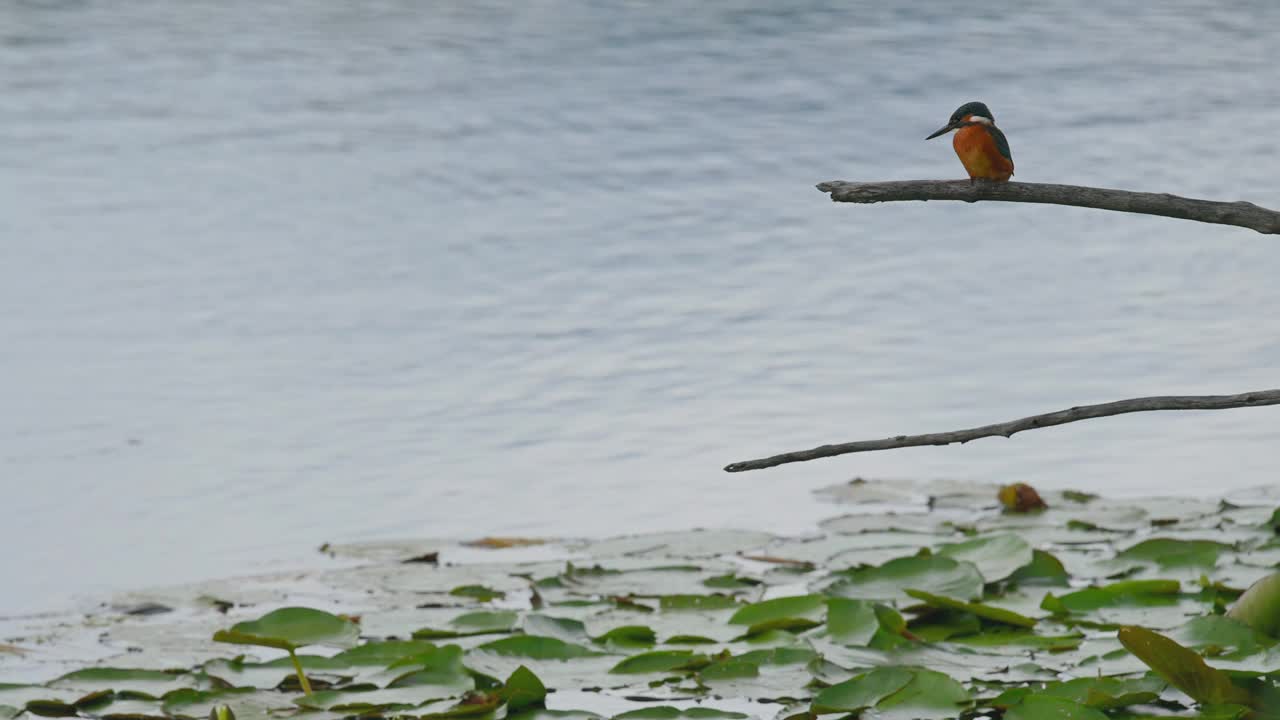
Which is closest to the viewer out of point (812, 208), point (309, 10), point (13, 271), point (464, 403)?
point (464, 403)

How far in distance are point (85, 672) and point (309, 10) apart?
870cm

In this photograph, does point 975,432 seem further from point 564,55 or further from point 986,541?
point 564,55

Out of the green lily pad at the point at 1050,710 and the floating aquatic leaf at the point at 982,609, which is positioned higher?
the floating aquatic leaf at the point at 982,609

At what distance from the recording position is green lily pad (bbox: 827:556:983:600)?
220cm

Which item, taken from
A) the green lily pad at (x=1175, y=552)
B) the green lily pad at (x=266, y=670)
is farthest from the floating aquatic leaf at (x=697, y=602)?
the green lily pad at (x=1175, y=552)

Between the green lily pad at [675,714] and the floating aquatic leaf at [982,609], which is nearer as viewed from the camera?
the green lily pad at [675,714]

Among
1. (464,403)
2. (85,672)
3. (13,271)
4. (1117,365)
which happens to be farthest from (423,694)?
(13,271)

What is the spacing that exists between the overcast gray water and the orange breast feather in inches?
54.5

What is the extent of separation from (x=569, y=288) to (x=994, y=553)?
2.30 metres

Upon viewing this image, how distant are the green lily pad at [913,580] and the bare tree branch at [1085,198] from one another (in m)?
1.02

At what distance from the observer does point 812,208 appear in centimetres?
547

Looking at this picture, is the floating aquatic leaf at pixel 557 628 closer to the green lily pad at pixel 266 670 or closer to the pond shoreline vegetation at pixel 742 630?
the pond shoreline vegetation at pixel 742 630

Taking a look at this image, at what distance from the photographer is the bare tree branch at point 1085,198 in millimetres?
1164

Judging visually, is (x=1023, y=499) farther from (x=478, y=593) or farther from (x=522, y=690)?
(x=522, y=690)
